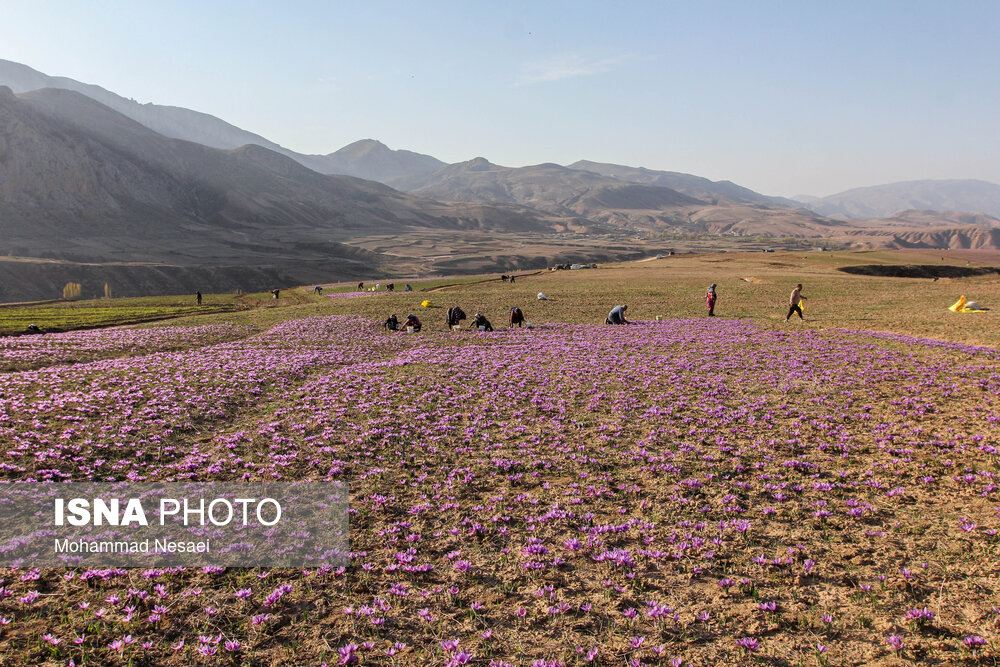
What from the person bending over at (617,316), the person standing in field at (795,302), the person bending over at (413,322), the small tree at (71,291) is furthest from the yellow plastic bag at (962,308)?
the small tree at (71,291)

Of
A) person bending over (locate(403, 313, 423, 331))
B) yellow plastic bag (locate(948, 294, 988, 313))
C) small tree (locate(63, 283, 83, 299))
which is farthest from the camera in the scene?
small tree (locate(63, 283, 83, 299))

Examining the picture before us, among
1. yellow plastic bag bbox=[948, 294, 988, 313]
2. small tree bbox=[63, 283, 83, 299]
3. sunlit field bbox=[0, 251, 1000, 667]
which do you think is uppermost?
small tree bbox=[63, 283, 83, 299]

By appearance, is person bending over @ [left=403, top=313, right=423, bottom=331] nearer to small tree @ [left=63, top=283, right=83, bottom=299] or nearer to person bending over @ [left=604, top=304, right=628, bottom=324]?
person bending over @ [left=604, top=304, right=628, bottom=324]

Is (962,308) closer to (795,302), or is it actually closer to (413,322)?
(795,302)

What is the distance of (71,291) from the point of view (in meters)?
102

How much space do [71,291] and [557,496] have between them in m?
124

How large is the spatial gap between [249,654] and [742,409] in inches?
607

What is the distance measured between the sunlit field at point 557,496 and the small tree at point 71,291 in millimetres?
94609

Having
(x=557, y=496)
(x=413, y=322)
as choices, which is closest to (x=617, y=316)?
(x=413, y=322)

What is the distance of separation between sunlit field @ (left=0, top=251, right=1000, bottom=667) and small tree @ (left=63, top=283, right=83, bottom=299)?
9461cm

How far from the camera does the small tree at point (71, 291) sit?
332 feet

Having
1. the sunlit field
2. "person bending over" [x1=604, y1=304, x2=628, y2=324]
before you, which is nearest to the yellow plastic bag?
the sunlit field

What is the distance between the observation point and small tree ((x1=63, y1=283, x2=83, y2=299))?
101 meters

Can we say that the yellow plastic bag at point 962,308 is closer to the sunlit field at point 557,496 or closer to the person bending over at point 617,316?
the sunlit field at point 557,496
